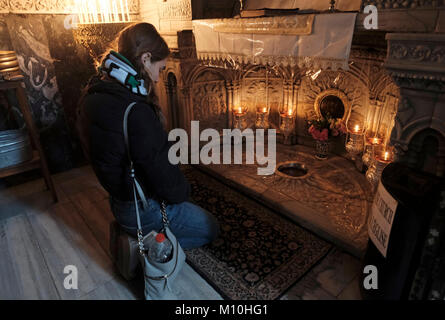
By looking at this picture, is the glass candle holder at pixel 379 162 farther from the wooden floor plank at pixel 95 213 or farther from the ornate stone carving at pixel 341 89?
the wooden floor plank at pixel 95 213

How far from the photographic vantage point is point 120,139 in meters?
1.44

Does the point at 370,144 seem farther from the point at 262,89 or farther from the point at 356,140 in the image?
the point at 262,89

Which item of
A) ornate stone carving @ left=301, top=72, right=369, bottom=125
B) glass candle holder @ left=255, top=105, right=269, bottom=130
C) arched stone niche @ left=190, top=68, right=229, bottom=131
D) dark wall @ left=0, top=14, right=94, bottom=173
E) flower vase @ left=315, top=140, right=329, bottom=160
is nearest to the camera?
dark wall @ left=0, top=14, right=94, bottom=173

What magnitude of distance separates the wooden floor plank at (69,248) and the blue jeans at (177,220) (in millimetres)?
460

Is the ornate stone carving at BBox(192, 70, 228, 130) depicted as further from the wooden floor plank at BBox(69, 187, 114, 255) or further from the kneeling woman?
the kneeling woman

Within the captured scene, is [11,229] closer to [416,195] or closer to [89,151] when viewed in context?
[89,151]

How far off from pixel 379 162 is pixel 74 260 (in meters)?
2.42

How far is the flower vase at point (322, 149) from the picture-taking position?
333 centimetres

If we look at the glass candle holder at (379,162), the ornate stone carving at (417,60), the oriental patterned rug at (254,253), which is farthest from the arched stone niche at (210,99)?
the ornate stone carving at (417,60)

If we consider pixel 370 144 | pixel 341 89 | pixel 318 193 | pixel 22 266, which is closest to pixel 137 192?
pixel 22 266

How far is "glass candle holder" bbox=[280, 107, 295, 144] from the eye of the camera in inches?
144

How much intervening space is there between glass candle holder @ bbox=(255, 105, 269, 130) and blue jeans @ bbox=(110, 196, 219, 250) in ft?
6.43

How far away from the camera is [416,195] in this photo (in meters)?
1.33

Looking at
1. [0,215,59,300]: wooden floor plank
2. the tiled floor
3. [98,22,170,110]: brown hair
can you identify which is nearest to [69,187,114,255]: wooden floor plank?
the tiled floor
